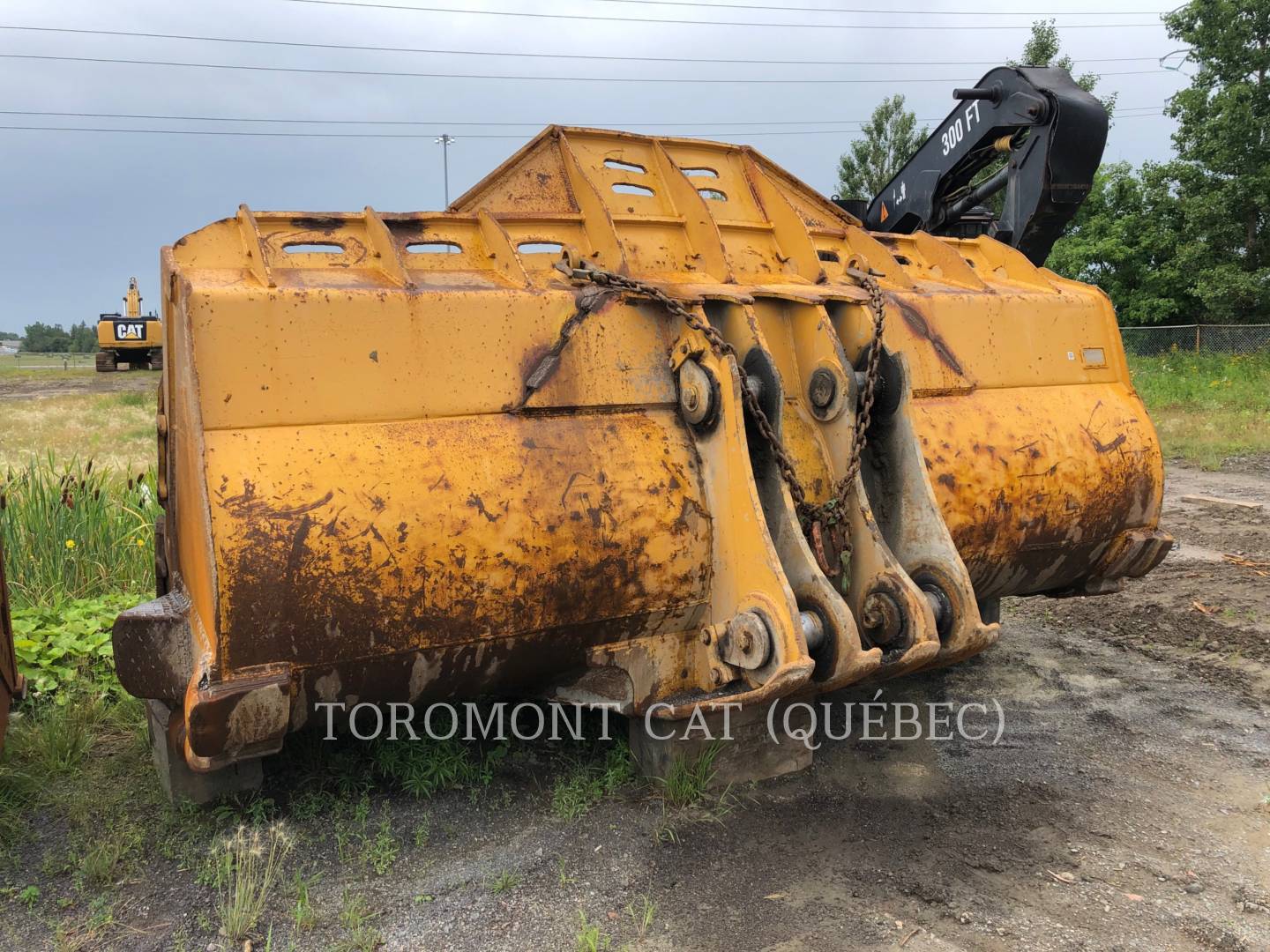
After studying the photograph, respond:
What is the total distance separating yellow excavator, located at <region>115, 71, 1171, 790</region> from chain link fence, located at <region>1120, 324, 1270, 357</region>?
56.8 ft

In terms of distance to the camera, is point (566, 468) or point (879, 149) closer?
point (566, 468)

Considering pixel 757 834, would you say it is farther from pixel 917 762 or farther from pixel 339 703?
pixel 339 703

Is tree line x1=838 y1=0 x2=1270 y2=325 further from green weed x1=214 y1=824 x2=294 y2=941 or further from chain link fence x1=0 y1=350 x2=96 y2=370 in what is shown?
chain link fence x1=0 y1=350 x2=96 y2=370

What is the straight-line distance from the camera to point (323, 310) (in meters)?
2.77

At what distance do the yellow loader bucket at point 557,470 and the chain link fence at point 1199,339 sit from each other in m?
17.4

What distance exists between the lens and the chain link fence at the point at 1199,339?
19.2 metres

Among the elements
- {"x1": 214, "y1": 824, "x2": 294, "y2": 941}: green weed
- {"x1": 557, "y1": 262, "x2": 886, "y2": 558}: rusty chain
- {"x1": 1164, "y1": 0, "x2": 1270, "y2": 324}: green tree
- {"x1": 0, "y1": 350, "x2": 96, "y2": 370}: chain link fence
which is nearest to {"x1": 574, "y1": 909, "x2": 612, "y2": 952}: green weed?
{"x1": 214, "y1": 824, "x2": 294, "y2": 941}: green weed

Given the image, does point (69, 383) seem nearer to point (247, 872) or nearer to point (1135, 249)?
point (1135, 249)

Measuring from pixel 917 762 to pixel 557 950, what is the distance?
1.58m

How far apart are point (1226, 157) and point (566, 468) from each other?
22986 mm

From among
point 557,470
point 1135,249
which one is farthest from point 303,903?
point 1135,249

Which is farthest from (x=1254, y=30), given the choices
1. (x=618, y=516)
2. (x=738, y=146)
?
(x=618, y=516)

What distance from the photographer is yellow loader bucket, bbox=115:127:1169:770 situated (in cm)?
262

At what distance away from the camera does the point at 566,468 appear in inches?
114
